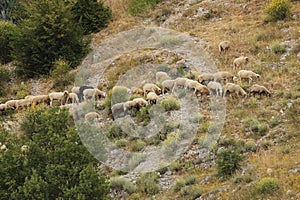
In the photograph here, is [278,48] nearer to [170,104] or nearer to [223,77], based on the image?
[223,77]

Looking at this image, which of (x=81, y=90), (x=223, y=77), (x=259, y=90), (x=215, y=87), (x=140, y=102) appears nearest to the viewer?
(x=259, y=90)

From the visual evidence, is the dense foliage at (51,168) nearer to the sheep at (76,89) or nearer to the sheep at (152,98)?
the sheep at (152,98)

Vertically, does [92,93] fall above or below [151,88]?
below

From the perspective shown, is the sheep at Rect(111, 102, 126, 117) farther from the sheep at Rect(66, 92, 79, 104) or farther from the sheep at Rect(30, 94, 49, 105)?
the sheep at Rect(30, 94, 49, 105)

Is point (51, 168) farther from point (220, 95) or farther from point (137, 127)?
point (220, 95)

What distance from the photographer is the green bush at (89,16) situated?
31.0 meters

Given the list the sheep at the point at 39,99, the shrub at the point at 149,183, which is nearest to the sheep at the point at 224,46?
the sheep at the point at 39,99

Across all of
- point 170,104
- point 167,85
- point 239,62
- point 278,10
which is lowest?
point 170,104

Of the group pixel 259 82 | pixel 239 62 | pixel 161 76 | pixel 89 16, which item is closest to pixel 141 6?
pixel 89 16

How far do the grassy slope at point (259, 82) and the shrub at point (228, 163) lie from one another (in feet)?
0.77

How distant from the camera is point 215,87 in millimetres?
20703

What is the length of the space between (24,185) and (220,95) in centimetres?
896

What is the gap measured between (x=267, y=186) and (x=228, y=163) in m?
1.81

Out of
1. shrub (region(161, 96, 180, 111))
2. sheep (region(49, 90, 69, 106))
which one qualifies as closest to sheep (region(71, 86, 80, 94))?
sheep (region(49, 90, 69, 106))
